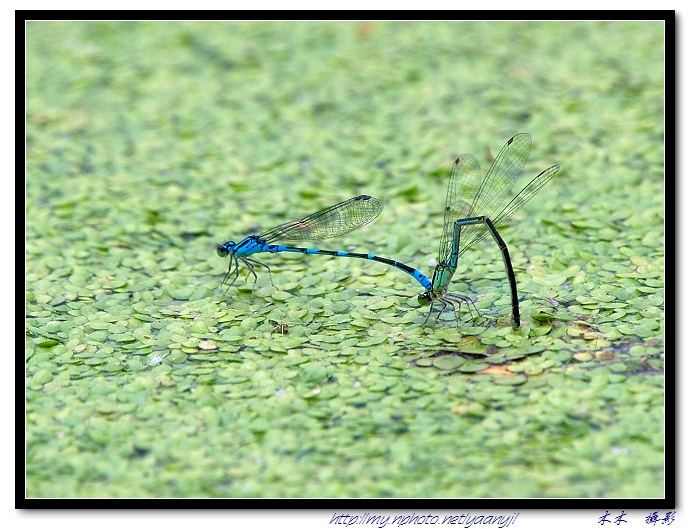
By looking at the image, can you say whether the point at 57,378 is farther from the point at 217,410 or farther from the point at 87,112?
the point at 87,112

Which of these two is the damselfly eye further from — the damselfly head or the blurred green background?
the damselfly head

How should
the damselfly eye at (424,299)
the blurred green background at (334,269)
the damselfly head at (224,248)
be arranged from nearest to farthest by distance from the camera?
the blurred green background at (334,269) < the damselfly eye at (424,299) < the damselfly head at (224,248)

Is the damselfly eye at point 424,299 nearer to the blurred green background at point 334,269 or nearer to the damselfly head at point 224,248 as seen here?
the blurred green background at point 334,269

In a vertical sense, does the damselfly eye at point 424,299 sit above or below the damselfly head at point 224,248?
below

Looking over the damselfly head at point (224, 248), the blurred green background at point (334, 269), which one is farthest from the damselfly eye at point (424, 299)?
the damselfly head at point (224, 248)

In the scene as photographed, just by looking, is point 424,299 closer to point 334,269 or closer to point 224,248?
point 334,269

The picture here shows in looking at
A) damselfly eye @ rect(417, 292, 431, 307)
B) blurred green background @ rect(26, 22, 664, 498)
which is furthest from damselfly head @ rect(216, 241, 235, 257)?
damselfly eye @ rect(417, 292, 431, 307)

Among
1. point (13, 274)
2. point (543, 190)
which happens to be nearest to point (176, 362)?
point (13, 274)

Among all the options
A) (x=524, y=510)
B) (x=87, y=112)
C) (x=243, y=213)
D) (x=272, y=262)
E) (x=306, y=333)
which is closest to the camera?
(x=524, y=510)
